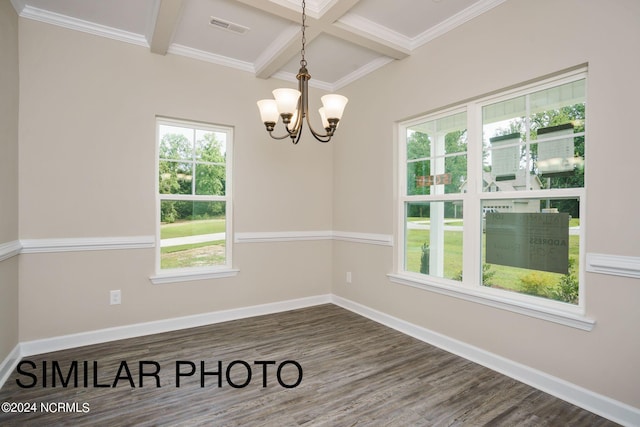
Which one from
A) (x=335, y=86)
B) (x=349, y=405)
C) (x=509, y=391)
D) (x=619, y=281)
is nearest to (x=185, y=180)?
(x=335, y=86)

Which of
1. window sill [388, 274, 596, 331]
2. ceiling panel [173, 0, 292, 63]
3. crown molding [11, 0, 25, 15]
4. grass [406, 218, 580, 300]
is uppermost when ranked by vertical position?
ceiling panel [173, 0, 292, 63]

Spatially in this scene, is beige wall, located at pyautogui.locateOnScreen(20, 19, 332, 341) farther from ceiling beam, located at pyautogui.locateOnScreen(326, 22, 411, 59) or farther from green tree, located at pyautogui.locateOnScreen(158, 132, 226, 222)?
ceiling beam, located at pyautogui.locateOnScreen(326, 22, 411, 59)

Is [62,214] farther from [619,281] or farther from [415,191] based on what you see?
[619,281]

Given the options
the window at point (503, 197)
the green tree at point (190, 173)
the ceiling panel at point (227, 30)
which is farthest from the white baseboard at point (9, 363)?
the window at point (503, 197)

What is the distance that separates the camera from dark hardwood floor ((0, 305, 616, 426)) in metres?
2.02

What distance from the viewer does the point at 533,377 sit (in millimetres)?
2391

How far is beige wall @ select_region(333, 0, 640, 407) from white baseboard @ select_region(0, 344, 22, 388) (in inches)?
127

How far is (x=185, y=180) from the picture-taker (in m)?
3.56

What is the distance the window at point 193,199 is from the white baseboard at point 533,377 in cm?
210

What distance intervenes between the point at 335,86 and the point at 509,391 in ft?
12.1

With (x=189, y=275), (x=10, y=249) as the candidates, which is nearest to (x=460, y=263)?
(x=189, y=275)

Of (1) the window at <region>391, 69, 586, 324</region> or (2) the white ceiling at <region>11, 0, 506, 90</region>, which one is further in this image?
(2) the white ceiling at <region>11, 0, 506, 90</region>

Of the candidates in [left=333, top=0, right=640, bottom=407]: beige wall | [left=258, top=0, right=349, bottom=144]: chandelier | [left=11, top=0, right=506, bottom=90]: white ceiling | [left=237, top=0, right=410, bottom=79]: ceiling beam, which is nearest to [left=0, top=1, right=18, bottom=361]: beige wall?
[left=11, top=0, right=506, bottom=90]: white ceiling

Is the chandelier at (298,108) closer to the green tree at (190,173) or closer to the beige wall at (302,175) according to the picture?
the beige wall at (302,175)
